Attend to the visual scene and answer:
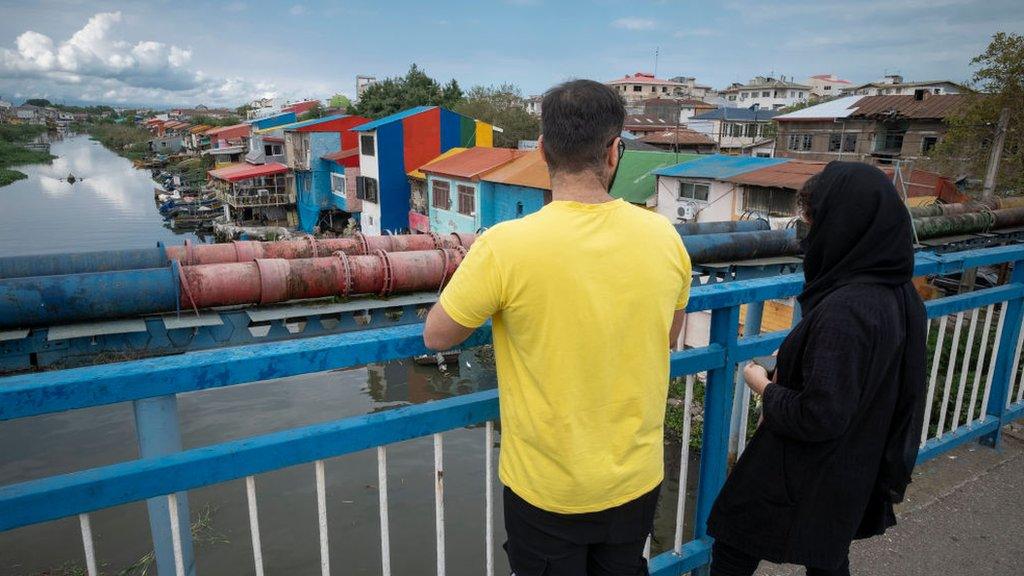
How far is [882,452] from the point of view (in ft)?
5.74

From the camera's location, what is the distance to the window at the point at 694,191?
17.6 m

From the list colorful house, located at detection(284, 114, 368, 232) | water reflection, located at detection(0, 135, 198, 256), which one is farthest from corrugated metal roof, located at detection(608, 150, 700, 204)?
water reflection, located at detection(0, 135, 198, 256)

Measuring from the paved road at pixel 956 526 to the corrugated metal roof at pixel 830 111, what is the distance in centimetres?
2886

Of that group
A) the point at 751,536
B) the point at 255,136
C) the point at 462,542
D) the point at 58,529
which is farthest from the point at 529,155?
the point at 255,136

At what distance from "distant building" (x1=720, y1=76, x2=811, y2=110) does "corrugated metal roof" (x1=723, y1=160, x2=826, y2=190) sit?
5257 cm

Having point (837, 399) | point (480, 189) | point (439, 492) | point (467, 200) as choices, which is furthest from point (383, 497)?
point (467, 200)

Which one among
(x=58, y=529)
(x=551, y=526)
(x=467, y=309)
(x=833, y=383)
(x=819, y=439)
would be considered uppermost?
(x=467, y=309)

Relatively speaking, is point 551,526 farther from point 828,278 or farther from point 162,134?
point 162,134

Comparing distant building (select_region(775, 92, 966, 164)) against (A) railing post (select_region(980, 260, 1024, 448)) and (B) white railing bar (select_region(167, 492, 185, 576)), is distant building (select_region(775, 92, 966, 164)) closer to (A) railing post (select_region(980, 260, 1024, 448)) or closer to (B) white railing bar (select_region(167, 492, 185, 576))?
(A) railing post (select_region(980, 260, 1024, 448))

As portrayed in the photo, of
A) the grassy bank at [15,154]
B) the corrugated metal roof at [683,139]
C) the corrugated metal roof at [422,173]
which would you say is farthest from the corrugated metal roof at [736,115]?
the grassy bank at [15,154]

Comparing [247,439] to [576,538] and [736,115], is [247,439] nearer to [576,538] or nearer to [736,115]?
[576,538]

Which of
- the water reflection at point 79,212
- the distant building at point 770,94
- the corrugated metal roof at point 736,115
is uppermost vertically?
the distant building at point 770,94

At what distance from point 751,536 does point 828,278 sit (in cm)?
83

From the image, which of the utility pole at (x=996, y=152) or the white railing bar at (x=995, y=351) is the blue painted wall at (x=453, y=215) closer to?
the utility pole at (x=996, y=152)
